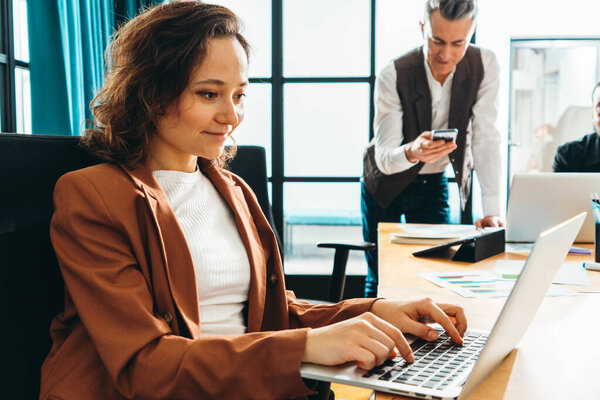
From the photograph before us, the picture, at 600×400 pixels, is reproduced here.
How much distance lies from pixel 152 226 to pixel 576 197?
58.6 inches

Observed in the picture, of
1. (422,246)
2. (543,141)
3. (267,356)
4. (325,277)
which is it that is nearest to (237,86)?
(267,356)

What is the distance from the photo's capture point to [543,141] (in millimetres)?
5480

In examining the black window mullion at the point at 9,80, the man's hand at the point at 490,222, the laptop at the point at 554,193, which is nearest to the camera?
the laptop at the point at 554,193

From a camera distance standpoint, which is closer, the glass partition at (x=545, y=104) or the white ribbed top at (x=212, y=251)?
the white ribbed top at (x=212, y=251)

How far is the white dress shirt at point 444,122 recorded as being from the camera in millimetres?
2359

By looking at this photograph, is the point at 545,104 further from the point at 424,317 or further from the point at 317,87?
the point at 424,317

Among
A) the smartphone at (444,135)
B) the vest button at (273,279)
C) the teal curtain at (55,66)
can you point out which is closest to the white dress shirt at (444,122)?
the smartphone at (444,135)

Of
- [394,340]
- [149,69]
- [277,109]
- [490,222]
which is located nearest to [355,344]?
[394,340]

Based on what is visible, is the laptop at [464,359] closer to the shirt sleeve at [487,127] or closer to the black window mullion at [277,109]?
the shirt sleeve at [487,127]

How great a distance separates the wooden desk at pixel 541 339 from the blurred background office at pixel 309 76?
1739 millimetres

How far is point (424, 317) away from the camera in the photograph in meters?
→ 0.98

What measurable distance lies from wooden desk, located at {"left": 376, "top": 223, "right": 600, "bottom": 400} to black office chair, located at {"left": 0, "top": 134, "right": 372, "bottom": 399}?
1.77ft

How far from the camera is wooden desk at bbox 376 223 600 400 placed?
0.73 m

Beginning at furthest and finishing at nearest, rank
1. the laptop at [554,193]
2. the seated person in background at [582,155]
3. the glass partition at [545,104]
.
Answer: the glass partition at [545,104] → the seated person in background at [582,155] → the laptop at [554,193]
